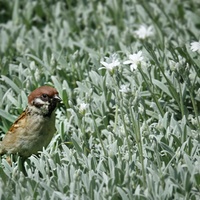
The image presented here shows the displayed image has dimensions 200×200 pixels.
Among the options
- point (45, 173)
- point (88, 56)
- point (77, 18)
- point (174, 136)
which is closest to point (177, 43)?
point (88, 56)

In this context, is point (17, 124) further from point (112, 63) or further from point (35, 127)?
point (112, 63)

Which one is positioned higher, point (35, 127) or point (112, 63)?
point (112, 63)

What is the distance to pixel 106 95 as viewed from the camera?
4.71m

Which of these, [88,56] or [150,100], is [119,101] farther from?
[88,56]

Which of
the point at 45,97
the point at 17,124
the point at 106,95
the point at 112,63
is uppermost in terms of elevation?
the point at 112,63

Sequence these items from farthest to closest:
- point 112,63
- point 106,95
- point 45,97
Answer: point 106,95 < point 45,97 < point 112,63

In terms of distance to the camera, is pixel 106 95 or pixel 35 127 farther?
pixel 106 95

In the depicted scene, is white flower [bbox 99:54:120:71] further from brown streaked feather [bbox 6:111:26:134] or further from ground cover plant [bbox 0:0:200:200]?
brown streaked feather [bbox 6:111:26:134]

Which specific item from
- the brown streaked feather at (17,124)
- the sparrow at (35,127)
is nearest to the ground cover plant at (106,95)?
the sparrow at (35,127)

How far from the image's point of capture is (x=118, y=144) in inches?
159

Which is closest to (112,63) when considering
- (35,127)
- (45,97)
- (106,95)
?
(45,97)

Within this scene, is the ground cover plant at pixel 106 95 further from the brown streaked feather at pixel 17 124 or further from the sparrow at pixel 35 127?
the brown streaked feather at pixel 17 124

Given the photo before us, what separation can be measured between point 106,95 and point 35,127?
696 mm

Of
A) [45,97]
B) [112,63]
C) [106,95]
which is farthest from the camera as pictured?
[106,95]
